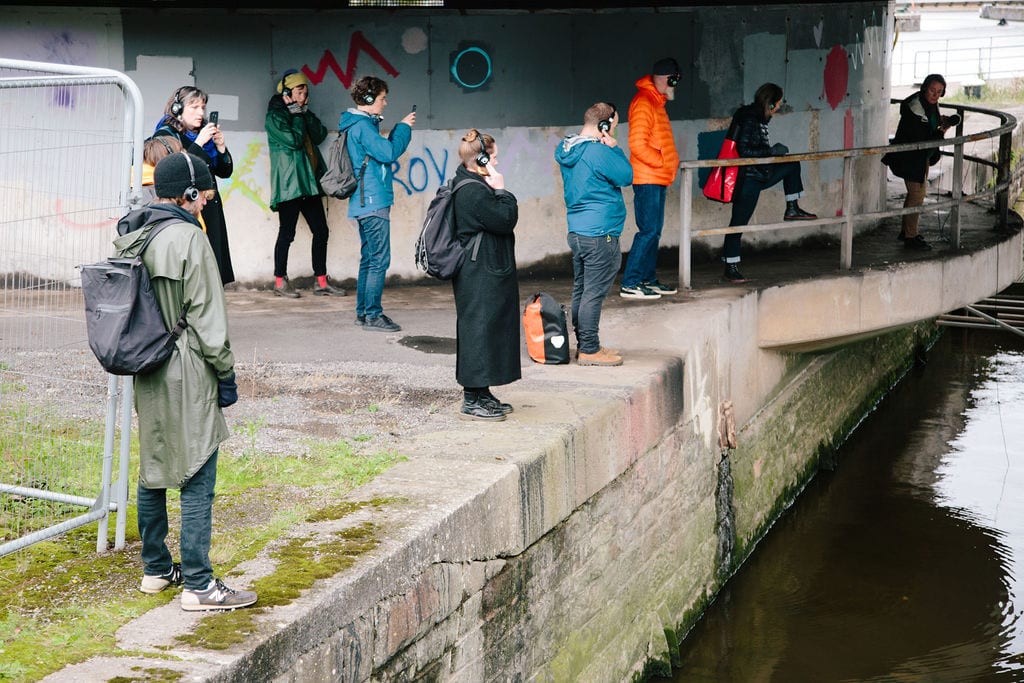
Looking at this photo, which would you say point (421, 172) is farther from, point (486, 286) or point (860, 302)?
point (486, 286)

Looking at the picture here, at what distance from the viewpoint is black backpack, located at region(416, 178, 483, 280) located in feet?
23.1

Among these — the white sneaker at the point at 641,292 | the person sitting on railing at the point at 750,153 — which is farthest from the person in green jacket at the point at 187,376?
the person sitting on railing at the point at 750,153

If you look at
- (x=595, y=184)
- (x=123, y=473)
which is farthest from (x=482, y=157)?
(x=123, y=473)

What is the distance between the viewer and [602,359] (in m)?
8.45

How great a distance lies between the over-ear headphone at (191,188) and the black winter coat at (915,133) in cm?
871

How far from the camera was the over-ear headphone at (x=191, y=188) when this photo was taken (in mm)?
4937

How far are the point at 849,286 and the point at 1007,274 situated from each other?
Answer: 286cm

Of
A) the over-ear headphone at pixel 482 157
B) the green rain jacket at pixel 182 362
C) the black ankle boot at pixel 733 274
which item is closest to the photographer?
the green rain jacket at pixel 182 362

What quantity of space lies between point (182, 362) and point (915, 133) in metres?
9.12

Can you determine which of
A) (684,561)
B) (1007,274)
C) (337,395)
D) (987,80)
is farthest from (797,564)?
(987,80)

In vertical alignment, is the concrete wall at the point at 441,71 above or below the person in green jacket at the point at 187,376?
above

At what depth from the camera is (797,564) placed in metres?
11.0

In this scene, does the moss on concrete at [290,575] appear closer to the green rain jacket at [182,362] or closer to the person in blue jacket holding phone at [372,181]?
the green rain jacket at [182,362]

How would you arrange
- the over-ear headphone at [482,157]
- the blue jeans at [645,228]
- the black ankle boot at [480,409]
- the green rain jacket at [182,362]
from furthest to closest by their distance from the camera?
the blue jeans at [645,228], the black ankle boot at [480,409], the over-ear headphone at [482,157], the green rain jacket at [182,362]
